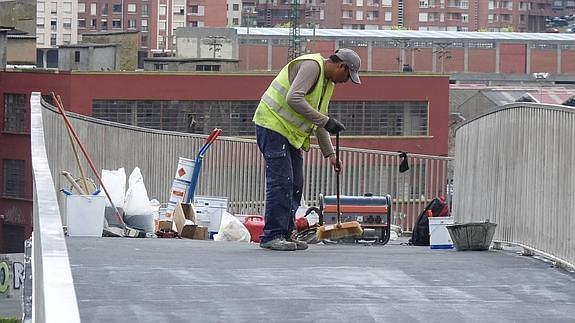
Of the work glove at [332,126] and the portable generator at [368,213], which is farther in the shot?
the portable generator at [368,213]

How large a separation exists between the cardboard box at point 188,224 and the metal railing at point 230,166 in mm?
1242

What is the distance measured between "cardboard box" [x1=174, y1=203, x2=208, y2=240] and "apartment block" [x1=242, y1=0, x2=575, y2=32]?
12113 centimetres

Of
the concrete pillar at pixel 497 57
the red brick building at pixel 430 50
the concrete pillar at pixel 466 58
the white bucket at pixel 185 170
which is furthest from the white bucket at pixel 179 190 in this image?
the concrete pillar at pixel 497 57

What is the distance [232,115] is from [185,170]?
40.0 meters

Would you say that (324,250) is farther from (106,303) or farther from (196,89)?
(196,89)

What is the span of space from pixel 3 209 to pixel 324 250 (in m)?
43.1

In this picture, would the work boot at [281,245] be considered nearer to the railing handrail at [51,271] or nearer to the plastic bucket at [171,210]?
the railing handrail at [51,271]

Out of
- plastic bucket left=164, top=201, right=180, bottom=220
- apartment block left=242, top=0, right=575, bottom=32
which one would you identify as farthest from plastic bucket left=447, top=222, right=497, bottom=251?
apartment block left=242, top=0, right=575, bottom=32

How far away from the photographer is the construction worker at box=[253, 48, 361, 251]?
10.7m

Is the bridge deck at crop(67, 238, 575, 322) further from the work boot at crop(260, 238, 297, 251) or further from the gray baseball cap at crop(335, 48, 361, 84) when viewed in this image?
the gray baseball cap at crop(335, 48, 361, 84)

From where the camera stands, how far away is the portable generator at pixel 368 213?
16005mm

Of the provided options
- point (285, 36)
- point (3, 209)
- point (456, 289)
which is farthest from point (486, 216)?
point (285, 36)

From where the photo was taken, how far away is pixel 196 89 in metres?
56.2

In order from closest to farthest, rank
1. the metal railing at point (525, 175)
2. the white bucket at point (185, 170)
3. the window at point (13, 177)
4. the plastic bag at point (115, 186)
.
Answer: the metal railing at point (525, 175), the plastic bag at point (115, 186), the white bucket at point (185, 170), the window at point (13, 177)
